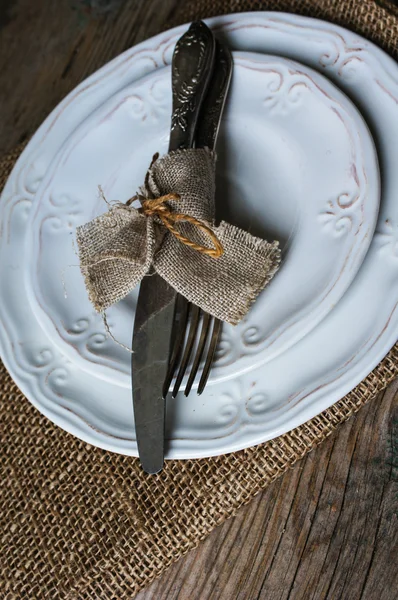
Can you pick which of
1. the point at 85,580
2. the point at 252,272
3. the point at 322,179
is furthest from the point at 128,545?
the point at 322,179

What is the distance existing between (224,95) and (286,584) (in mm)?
462

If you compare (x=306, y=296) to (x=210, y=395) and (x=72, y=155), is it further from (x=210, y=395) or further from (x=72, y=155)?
(x=72, y=155)

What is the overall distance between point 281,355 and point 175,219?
5.8 inches

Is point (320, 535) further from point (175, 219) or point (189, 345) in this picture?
point (175, 219)

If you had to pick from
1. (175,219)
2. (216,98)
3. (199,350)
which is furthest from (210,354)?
(216,98)

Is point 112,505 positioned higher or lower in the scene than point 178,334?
lower

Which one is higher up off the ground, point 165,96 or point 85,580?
point 165,96

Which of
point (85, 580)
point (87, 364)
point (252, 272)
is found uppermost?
point (252, 272)

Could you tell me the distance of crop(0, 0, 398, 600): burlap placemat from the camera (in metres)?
0.56

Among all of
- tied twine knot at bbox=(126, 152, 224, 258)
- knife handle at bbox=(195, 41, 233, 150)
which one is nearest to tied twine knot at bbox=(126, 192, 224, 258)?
tied twine knot at bbox=(126, 152, 224, 258)

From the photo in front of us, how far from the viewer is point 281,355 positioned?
55 centimetres

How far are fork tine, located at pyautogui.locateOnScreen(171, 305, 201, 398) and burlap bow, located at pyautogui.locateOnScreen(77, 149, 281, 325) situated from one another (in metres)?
0.02

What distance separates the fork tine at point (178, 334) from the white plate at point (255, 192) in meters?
0.04

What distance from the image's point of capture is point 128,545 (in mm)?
562
